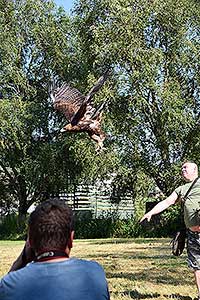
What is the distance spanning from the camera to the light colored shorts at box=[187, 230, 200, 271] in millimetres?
6477

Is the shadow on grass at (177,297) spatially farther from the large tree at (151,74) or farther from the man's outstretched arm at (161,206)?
the large tree at (151,74)

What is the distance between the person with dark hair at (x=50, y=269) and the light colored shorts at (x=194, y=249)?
3888 mm

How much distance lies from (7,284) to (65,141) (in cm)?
2399

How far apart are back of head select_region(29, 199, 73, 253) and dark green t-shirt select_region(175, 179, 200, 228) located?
3889mm

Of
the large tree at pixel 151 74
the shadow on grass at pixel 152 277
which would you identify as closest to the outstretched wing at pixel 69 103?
the shadow on grass at pixel 152 277

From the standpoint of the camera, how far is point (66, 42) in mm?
28797

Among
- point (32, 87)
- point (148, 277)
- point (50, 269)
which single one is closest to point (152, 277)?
point (148, 277)

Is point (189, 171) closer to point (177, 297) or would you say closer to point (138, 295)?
point (177, 297)

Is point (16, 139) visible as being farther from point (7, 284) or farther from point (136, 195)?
point (7, 284)

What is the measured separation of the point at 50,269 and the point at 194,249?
4082 millimetres

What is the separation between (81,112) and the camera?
313 inches

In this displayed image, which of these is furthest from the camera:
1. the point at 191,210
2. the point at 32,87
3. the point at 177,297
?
the point at 32,87

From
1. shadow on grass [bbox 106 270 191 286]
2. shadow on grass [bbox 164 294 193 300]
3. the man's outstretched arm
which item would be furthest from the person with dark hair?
shadow on grass [bbox 106 270 191 286]

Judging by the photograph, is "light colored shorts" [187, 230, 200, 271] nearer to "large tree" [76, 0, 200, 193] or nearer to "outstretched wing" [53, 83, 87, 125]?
"outstretched wing" [53, 83, 87, 125]
